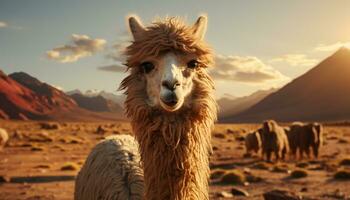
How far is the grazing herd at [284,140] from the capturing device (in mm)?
21047

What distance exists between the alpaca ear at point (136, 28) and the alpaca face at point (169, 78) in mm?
344

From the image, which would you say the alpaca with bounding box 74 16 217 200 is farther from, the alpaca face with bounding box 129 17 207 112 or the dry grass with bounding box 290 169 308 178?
the dry grass with bounding box 290 169 308 178

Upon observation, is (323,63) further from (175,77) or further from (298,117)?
(175,77)

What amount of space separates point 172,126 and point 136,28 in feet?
3.45

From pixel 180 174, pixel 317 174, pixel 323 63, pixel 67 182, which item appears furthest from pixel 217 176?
pixel 323 63

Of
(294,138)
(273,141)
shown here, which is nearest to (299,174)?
(273,141)

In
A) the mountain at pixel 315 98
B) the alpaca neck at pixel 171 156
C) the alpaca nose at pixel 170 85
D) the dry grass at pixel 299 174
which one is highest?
the mountain at pixel 315 98

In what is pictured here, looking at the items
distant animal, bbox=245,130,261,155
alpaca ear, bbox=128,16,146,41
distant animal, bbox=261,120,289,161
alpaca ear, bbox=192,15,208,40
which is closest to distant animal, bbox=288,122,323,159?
distant animal, bbox=261,120,289,161

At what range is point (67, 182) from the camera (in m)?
14.9

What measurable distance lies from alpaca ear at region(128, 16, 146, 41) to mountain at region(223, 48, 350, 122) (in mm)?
134236

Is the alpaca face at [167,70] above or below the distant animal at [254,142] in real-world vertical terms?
above

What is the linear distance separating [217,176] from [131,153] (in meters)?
9.90

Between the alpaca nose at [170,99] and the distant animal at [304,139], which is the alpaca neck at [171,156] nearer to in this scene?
the alpaca nose at [170,99]

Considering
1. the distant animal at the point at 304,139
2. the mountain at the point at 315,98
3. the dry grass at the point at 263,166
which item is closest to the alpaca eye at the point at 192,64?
the dry grass at the point at 263,166
